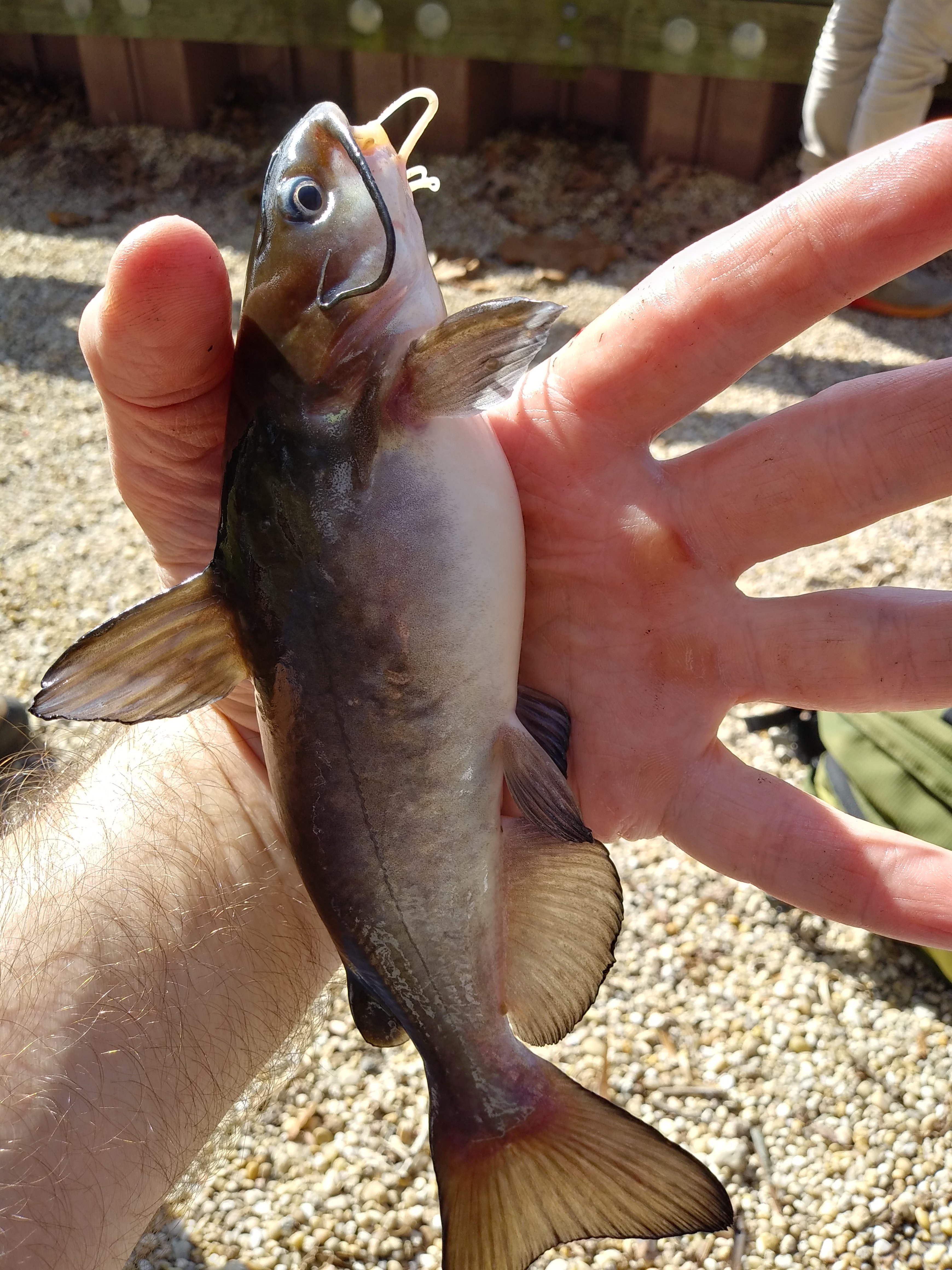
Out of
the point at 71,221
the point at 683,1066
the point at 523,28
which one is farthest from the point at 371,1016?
the point at 71,221

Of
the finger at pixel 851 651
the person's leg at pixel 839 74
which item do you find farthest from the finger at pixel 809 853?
the person's leg at pixel 839 74

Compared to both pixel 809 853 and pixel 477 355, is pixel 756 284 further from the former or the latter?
pixel 809 853

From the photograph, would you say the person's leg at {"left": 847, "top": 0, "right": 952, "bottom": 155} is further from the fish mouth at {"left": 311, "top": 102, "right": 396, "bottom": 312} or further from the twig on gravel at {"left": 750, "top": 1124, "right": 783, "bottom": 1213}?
the twig on gravel at {"left": 750, "top": 1124, "right": 783, "bottom": 1213}

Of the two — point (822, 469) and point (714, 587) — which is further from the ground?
point (822, 469)

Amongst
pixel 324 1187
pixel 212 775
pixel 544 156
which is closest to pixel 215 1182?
pixel 324 1187

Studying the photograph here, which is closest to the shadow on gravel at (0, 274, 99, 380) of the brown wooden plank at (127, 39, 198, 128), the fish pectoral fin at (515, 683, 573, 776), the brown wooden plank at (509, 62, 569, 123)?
the brown wooden plank at (127, 39, 198, 128)
